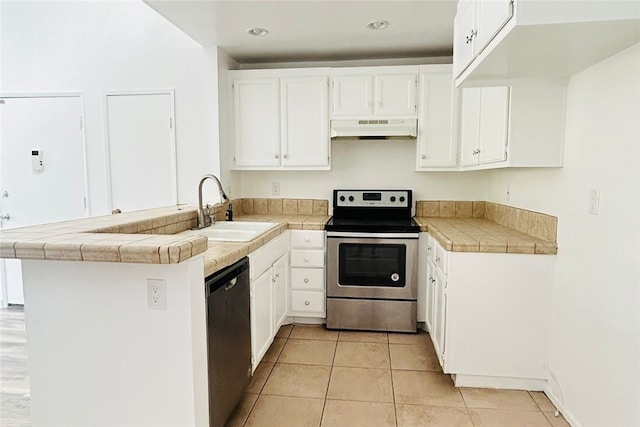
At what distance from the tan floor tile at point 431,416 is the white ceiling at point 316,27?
2.42 m

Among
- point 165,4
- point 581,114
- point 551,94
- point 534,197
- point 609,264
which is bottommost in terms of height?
point 609,264

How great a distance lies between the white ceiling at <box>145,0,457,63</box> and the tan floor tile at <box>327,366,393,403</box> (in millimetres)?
2382

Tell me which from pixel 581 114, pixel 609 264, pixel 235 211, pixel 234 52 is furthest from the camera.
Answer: pixel 235 211

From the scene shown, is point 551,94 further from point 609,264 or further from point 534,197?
point 609,264

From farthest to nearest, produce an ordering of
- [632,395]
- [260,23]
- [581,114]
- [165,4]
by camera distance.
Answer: [260,23] < [165,4] < [581,114] < [632,395]

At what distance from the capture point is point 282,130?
11.3 feet

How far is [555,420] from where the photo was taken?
2.05 metres

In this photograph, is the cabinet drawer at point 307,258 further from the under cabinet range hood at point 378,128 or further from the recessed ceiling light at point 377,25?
the recessed ceiling light at point 377,25

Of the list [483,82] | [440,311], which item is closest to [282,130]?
[483,82]

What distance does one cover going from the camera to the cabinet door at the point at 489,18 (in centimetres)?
141

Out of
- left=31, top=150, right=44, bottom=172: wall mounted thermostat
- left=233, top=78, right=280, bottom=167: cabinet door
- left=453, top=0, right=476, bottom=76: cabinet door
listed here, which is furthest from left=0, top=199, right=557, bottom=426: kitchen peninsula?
left=31, top=150, right=44, bottom=172: wall mounted thermostat

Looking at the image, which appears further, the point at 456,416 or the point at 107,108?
the point at 107,108

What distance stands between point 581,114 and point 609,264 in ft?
2.59

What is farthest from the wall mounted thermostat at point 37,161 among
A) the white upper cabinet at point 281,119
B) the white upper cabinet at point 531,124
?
the white upper cabinet at point 531,124
